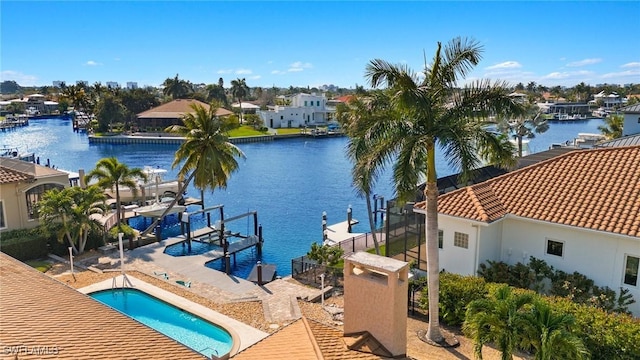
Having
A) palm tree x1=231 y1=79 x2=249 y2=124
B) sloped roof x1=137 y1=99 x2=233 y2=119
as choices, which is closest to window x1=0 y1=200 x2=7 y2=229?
sloped roof x1=137 y1=99 x2=233 y2=119

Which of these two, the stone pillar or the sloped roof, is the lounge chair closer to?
the stone pillar

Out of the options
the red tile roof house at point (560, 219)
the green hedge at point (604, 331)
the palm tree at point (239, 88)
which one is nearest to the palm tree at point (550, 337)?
the green hedge at point (604, 331)

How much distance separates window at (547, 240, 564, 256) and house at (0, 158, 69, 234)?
24205 mm

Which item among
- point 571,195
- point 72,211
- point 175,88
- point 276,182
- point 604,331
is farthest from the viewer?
point 175,88

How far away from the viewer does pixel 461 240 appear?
16594mm

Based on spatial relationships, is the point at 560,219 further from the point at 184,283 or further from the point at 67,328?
the point at 184,283

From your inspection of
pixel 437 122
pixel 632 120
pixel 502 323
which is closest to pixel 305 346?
pixel 502 323

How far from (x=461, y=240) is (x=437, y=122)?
5.86 meters

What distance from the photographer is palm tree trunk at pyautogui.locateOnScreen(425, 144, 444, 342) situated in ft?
41.8

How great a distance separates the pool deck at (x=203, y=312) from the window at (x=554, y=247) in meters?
10.1

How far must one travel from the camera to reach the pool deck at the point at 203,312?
14414 millimetres

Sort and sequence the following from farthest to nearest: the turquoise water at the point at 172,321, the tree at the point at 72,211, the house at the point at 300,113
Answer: the house at the point at 300,113 < the tree at the point at 72,211 < the turquoise water at the point at 172,321

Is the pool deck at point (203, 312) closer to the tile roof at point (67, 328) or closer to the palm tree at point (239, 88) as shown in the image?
the tile roof at point (67, 328)

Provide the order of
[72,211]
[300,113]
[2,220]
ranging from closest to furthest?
[72,211]
[2,220]
[300,113]
